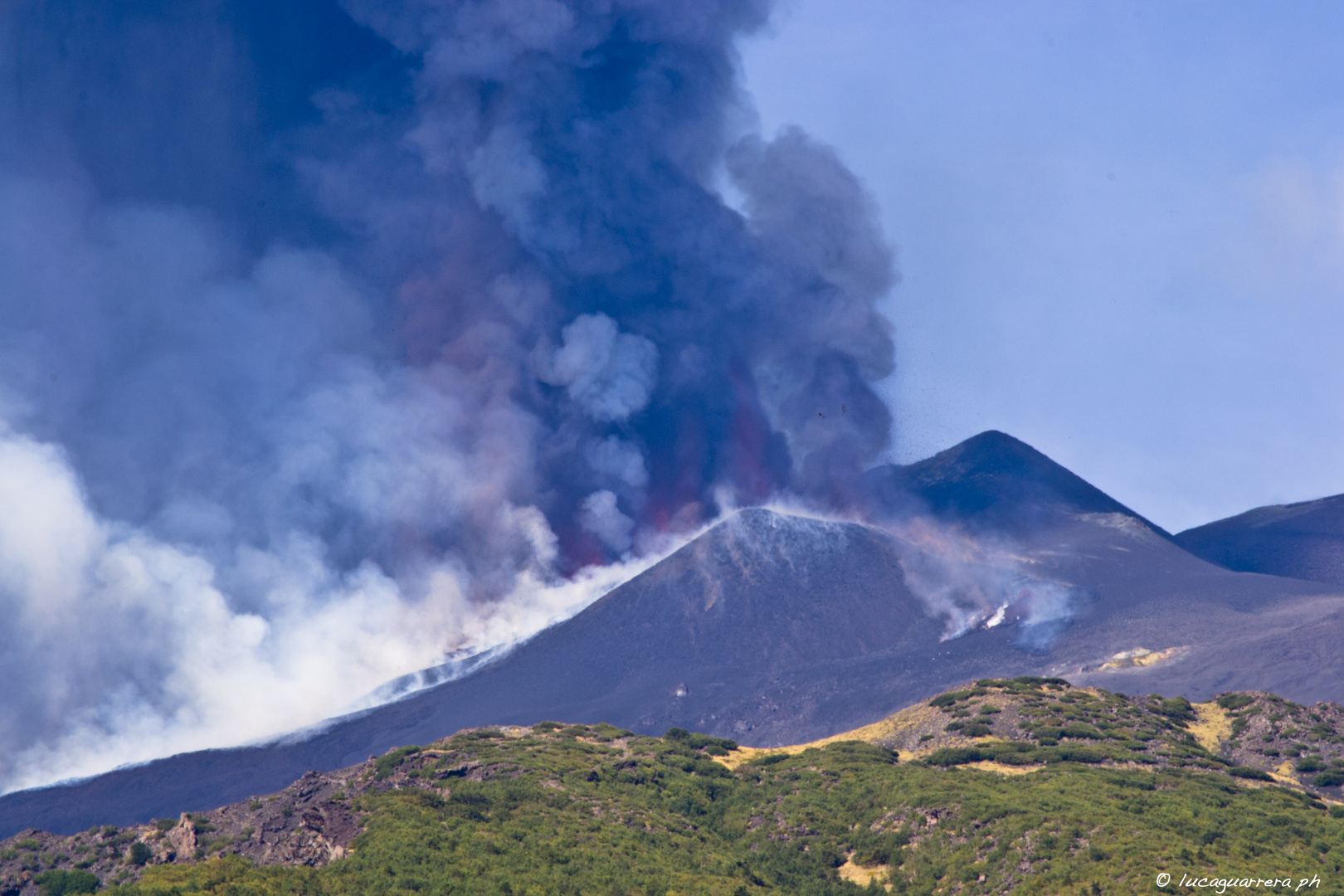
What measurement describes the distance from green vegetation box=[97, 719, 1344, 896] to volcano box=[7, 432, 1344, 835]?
92.1 ft

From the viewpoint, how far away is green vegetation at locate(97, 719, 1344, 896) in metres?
29.6

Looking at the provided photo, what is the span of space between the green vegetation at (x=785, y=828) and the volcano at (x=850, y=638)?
92.1ft

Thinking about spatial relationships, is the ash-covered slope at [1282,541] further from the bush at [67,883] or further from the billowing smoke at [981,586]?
the bush at [67,883]

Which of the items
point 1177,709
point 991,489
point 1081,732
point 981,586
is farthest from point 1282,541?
point 1081,732

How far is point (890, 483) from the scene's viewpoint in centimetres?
11812

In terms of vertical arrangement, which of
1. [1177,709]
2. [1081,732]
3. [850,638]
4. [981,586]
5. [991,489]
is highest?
[991,489]

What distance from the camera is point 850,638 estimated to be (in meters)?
90.3

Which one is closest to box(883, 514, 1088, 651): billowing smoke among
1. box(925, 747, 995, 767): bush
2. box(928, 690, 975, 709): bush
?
box(928, 690, 975, 709): bush

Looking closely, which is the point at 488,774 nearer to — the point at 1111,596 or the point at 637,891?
the point at 637,891

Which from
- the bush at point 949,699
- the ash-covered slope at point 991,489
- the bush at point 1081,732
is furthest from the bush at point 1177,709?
the ash-covered slope at point 991,489

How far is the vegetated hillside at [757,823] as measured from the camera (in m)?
30.1

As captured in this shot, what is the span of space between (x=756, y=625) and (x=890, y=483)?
32996 mm

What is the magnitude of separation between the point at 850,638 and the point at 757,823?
2008 inches

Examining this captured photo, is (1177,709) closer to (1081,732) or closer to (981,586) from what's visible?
(1081,732)
